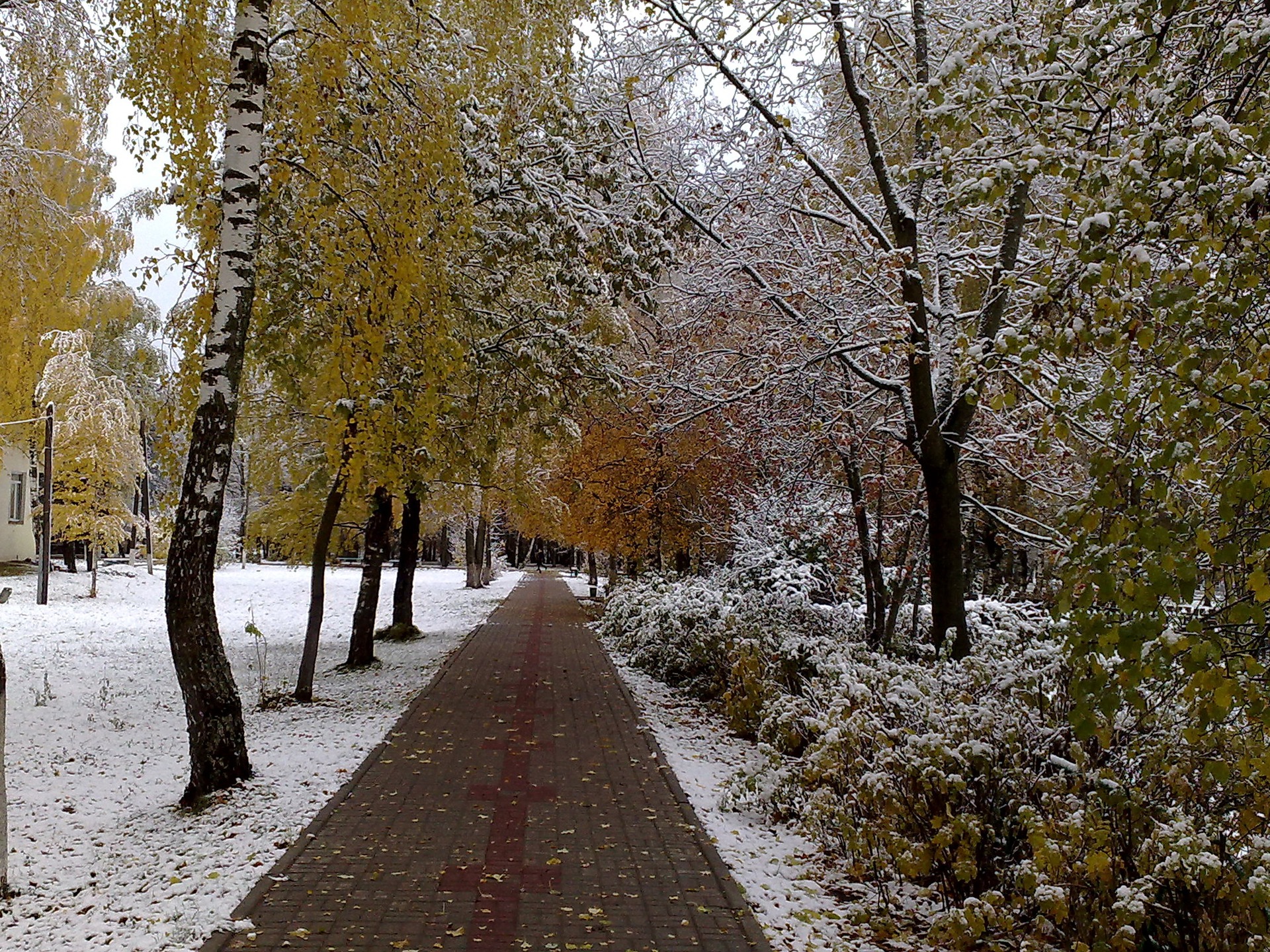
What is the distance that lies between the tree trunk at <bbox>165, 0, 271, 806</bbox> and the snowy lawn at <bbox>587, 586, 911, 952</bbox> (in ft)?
13.3

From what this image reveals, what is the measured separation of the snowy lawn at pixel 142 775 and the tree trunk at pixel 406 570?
648 millimetres

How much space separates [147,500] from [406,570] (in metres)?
34.2

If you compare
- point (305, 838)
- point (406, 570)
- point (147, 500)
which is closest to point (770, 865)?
point (305, 838)

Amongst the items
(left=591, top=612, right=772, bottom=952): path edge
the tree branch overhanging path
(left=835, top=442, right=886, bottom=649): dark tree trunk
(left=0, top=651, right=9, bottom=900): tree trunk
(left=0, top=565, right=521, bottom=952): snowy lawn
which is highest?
the tree branch overhanging path

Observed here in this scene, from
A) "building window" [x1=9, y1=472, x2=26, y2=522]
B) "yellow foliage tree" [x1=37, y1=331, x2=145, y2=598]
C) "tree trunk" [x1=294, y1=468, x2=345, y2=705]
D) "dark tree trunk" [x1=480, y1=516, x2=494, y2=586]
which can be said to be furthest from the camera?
"dark tree trunk" [x1=480, y1=516, x2=494, y2=586]

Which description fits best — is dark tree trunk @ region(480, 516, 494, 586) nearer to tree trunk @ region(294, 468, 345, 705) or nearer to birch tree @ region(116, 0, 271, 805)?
tree trunk @ region(294, 468, 345, 705)

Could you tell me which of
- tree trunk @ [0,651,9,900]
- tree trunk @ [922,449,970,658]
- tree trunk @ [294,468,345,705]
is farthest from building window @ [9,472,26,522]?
tree trunk @ [922,449,970,658]

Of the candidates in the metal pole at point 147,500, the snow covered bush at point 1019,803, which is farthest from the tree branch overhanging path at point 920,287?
the metal pole at point 147,500

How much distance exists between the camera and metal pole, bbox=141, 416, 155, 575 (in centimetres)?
3322

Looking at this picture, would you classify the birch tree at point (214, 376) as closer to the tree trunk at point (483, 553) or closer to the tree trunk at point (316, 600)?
the tree trunk at point (316, 600)

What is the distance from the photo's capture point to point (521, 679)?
1322cm

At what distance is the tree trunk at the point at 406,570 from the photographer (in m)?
17.2

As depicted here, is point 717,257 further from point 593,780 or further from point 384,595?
point 384,595

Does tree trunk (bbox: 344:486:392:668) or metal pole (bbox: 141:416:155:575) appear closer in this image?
tree trunk (bbox: 344:486:392:668)
